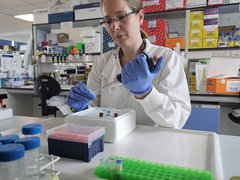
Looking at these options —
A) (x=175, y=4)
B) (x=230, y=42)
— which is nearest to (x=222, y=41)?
(x=230, y=42)

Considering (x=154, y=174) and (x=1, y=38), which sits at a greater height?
(x=1, y=38)

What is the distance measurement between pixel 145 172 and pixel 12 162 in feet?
0.84

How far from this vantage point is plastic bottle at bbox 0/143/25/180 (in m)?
0.30

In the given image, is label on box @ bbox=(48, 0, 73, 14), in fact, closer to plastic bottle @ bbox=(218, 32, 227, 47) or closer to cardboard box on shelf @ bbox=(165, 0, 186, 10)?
cardboard box on shelf @ bbox=(165, 0, 186, 10)

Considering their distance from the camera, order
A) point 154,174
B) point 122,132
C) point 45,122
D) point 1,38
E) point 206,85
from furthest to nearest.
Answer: point 1,38 < point 206,85 < point 45,122 < point 122,132 < point 154,174

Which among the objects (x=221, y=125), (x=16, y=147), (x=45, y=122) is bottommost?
(x=221, y=125)

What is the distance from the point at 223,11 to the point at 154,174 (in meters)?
2.47

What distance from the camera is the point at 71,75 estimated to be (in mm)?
3232

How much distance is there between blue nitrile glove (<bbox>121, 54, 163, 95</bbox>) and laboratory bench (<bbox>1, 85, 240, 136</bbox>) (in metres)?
1.25


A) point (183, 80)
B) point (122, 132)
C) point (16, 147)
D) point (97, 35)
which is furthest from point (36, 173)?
point (97, 35)

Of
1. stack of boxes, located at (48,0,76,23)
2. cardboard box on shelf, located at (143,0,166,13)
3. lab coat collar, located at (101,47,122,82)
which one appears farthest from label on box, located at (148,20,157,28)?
lab coat collar, located at (101,47,122,82)

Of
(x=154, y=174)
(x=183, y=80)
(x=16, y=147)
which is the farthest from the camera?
(x=183, y=80)

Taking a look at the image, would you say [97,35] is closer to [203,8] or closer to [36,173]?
[203,8]

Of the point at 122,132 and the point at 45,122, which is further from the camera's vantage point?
the point at 45,122
